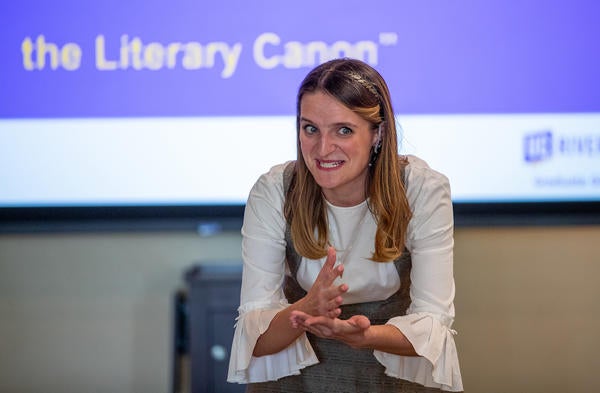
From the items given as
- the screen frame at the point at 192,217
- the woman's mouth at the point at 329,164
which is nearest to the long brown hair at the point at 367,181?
the woman's mouth at the point at 329,164

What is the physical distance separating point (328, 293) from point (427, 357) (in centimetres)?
26

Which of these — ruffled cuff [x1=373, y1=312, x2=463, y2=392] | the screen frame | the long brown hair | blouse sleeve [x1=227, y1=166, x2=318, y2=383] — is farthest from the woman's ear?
the screen frame

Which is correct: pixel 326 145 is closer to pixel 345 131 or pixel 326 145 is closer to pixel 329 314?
pixel 345 131

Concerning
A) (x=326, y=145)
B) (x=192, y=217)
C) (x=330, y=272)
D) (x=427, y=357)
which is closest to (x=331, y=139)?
(x=326, y=145)

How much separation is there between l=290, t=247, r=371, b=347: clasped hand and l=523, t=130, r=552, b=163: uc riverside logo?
1524mm

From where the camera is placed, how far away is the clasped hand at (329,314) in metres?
1.73

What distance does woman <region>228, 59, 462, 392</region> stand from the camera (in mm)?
1840

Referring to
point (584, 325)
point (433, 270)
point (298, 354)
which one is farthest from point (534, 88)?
point (298, 354)

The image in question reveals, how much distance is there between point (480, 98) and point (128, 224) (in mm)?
1322

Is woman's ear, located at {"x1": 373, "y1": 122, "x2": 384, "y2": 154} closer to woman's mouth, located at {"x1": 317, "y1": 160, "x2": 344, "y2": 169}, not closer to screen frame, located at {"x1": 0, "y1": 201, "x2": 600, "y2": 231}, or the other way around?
woman's mouth, located at {"x1": 317, "y1": 160, "x2": 344, "y2": 169}

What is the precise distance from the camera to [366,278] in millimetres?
1983

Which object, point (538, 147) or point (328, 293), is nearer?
point (328, 293)

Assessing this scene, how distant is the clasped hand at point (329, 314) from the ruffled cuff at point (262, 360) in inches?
6.7

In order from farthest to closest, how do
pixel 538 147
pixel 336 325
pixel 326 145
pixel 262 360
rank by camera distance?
1. pixel 538 147
2. pixel 262 360
3. pixel 326 145
4. pixel 336 325
